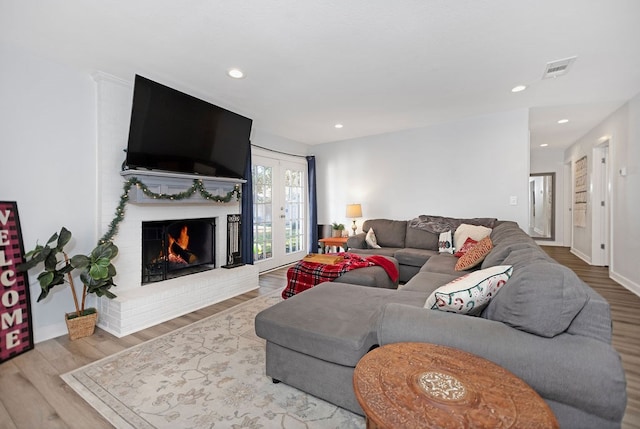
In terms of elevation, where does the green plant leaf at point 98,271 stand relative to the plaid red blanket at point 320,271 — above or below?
above

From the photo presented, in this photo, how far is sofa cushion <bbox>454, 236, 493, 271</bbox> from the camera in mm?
2855

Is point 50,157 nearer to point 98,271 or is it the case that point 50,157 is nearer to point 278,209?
point 98,271

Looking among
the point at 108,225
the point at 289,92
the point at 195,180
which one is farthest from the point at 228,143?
the point at 108,225

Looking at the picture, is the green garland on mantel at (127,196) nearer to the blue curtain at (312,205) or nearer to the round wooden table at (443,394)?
the blue curtain at (312,205)

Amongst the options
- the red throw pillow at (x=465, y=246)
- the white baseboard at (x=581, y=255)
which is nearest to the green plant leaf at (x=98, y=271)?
the red throw pillow at (x=465, y=246)

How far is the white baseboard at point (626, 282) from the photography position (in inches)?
141

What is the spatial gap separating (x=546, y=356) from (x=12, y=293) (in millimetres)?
3512

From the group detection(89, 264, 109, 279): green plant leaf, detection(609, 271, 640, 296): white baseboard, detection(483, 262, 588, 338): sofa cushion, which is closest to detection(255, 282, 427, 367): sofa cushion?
detection(483, 262, 588, 338): sofa cushion

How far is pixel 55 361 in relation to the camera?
217 cm

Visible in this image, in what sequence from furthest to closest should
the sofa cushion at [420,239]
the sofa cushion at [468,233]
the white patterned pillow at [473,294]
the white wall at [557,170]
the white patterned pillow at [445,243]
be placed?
the white wall at [557,170] → the sofa cushion at [420,239] → the white patterned pillow at [445,243] → the sofa cushion at [468,233] → the white patterned pillow at [473,294]

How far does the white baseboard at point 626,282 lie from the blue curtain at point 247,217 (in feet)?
16.7

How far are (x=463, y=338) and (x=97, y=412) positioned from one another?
2.01 meters

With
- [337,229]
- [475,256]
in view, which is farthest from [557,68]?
[337,229]

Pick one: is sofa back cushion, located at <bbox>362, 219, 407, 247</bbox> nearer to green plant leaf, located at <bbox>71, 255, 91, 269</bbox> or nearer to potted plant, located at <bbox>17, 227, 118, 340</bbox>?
potted plant, located at <bbox>17, 227, 118, 340</bbox>
